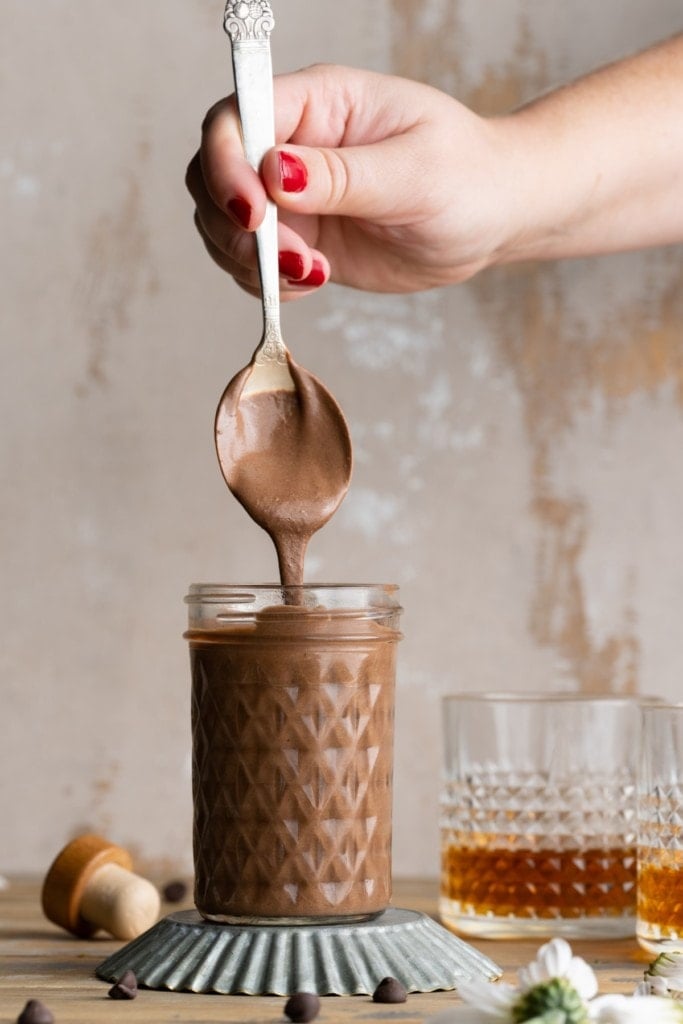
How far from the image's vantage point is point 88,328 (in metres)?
1.57

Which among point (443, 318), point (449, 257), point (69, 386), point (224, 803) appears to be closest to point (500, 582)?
point (443, 318)

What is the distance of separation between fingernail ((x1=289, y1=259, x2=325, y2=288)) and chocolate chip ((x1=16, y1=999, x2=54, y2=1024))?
0.64 metres

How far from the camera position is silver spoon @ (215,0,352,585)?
2.99 ft

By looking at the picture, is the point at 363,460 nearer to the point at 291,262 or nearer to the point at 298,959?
the point at 291,262

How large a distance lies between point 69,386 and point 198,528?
232 millimetres

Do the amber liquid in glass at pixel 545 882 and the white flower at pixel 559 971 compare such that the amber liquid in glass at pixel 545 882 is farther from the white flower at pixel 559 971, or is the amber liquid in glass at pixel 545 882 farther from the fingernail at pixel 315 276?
the fingernail at pixel 315 276

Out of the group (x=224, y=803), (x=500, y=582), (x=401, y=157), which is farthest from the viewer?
(x=500, y=582)

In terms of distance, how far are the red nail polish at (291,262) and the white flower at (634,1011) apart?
638mm

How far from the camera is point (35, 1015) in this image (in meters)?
0.75

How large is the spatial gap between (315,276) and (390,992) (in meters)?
0.61

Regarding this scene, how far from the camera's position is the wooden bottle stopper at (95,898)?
1.11 meters

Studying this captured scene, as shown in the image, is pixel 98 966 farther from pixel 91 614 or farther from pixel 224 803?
pixel 91 614

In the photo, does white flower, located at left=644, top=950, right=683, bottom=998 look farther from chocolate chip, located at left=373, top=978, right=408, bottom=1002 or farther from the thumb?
the thumb

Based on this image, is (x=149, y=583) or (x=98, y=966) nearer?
(x=98, y=966)
